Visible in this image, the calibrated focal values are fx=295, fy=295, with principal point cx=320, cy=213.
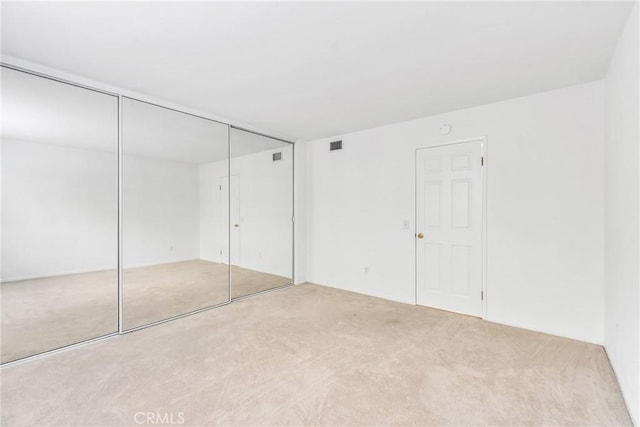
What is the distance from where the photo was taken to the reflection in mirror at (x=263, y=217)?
497cm

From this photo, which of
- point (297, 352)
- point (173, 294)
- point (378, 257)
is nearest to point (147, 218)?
point (173, 294)

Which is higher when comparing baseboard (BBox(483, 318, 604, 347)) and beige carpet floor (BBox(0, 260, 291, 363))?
beige carpet floor (BBox(0, 260, 291, 363))


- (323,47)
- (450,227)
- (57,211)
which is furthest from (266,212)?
(323,47)

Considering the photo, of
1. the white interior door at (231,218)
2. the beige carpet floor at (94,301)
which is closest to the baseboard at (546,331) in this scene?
the beige carpet floor at (94,301)

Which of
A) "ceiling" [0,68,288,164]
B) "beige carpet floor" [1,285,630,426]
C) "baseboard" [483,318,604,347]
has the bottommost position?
"beige carpet floor" [1,285,630,426]

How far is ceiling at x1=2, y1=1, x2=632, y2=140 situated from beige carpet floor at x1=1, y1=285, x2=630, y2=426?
249 cm

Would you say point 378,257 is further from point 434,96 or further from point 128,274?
point 128,274

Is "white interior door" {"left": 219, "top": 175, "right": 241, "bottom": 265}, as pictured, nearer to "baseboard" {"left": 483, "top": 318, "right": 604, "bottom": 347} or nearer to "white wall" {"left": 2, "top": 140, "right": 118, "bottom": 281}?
"white wall" {"left": 2, "top": 140, "right": 118, "bottom": 281}

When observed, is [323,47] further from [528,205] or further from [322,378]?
[528,205]

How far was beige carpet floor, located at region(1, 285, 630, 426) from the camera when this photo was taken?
1.83 m

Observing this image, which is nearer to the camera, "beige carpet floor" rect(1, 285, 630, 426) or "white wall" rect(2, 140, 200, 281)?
"beige carpet floor" rect(1, 285, 630, 426)

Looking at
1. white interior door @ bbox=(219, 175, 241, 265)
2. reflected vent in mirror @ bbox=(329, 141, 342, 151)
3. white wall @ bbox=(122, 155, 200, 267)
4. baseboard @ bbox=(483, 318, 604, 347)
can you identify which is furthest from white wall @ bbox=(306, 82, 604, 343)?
white wall @ bbox=(122, 155, 200, 267)

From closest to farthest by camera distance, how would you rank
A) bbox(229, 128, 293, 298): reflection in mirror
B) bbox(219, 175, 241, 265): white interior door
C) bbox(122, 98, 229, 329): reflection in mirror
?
bbox(122, 98, 229, 329): reflection in mirror
bbox(219, 175, 241, 265): white interior door
bbox(229, 128, 293, 298): reflection in mirror

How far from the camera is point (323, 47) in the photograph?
223cm
